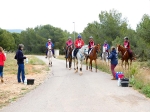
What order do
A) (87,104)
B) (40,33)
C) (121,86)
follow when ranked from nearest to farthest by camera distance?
(87,104) → (121,86) → (40,33)

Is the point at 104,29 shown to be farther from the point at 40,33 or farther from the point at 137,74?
the point at 40,33

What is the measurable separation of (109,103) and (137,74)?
789 cm

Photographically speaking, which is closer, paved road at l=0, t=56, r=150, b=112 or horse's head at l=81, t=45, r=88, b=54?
paved road at l=0, t=56, r=150, b=112

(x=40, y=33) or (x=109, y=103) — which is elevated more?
(x=40, y=33)

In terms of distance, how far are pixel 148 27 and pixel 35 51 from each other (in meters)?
74.2

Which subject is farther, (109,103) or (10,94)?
(10,94)

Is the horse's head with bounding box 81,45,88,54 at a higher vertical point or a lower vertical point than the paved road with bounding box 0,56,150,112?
higher

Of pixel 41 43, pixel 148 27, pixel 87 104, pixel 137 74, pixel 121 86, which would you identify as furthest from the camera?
pixel 41 43

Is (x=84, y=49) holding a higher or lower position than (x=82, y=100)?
higher

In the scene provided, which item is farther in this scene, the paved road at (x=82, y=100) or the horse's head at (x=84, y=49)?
the horse's head at (x=84, y=49)

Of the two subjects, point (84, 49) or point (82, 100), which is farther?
point (84, 49)

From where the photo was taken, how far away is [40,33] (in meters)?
110

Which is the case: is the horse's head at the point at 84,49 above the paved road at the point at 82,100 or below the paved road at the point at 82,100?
above

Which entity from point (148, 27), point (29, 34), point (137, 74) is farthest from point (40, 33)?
point (137, 74)
